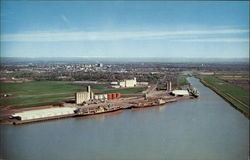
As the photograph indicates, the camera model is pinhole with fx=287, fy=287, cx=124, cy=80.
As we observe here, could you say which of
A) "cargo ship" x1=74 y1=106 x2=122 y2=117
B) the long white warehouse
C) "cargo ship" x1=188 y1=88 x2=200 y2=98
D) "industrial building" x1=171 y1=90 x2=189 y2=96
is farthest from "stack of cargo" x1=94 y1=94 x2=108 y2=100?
"cargo ship" x1=188 y1=88 x2=200 y2=98

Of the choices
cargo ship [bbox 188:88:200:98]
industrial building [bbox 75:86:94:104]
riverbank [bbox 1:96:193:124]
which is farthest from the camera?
cargo ship [bbox 188:88:200:98]

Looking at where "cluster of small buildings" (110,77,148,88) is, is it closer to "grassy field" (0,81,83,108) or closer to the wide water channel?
"grassy field" (0,81,83,108)

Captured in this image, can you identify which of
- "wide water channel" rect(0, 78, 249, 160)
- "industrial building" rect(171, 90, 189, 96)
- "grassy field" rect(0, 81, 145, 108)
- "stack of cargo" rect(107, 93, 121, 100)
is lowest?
"wide water channel" rect(0, 78, 249, 160)

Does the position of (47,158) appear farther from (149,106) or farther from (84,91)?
(149,106)

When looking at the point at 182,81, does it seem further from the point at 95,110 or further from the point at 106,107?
the point at 95,110

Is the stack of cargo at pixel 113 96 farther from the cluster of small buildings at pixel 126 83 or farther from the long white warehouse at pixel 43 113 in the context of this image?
the long white warehouse at pixel 43 113

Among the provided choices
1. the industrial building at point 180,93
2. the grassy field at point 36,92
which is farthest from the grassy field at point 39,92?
the industrial building at point 180,93

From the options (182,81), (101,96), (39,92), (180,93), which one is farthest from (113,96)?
(182,81)

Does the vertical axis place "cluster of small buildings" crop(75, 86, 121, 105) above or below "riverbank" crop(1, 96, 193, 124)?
above
